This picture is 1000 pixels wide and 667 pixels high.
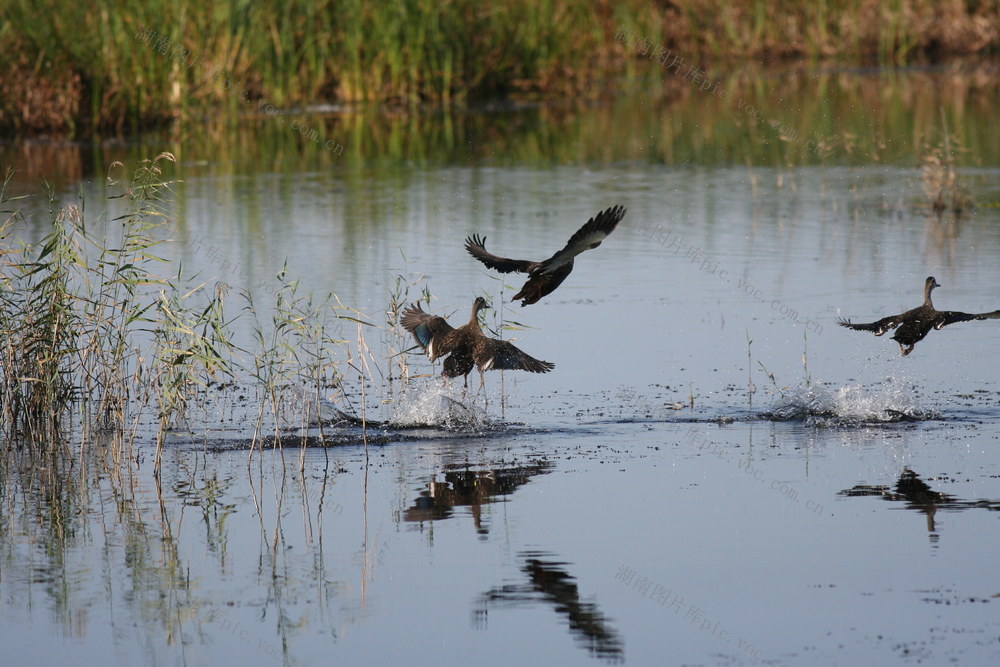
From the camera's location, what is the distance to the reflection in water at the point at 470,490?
6679mm

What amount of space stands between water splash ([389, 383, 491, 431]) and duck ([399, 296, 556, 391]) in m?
0.21

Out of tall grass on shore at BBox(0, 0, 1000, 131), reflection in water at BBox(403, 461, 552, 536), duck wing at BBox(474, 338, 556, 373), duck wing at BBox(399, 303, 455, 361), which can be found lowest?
reflection in water at BBox(403, 461, 552, 536)

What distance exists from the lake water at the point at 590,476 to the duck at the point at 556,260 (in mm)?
686

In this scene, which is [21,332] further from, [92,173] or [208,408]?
[92,173]

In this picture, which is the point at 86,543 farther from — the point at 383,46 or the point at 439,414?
the point at 383,46

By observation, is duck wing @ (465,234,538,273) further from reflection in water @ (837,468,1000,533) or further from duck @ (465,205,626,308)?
reflection in water @ (837,468,1000,533)

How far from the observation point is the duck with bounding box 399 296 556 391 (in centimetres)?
838

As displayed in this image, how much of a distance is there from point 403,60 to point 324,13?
143 cm

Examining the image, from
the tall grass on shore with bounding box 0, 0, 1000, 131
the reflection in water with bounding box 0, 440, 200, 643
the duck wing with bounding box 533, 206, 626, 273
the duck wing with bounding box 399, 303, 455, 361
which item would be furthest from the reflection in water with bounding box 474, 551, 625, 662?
the tall grass on shore with bounding box 0, 0, 1000, 131

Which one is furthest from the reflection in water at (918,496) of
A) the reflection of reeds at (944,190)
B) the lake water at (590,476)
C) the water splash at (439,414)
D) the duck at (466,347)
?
the reflection of reeds at (944,190)

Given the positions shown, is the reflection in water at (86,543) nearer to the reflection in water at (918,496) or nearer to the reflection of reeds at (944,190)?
the reflection in water at (918,496)

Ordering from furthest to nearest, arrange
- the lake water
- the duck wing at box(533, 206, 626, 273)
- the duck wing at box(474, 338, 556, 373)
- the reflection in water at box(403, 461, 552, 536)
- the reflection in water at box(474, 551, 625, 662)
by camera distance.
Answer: the duck wing at box(474, 338, 556, 373)
the duck wing at box(533, 206, 626, 273)
the reflection in water at box(403, 461, 552, 536)
the lake water
the reflection in water at box(474, 551, 625, 662)

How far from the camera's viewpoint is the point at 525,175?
17109 mm

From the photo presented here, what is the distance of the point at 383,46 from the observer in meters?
21.3
